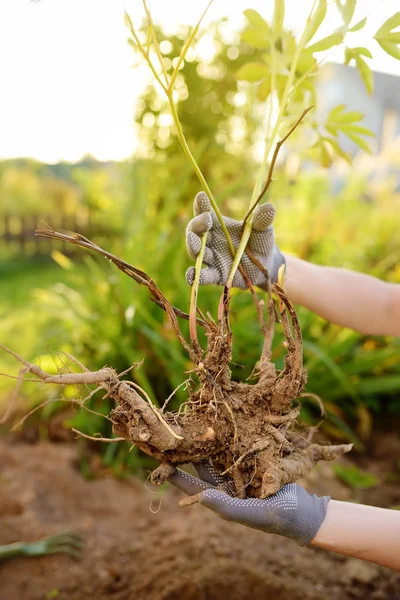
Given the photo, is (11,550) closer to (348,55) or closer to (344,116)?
(344,116)

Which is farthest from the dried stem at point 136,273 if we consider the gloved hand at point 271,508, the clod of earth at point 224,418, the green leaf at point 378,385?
the green leaf at point 378,385

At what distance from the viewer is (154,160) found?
12.5 ft

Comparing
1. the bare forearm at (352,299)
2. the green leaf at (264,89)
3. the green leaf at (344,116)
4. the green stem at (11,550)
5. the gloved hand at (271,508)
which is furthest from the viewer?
the green stem at (11,550)

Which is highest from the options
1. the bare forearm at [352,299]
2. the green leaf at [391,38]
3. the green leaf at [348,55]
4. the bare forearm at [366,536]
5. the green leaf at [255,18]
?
the green leaf at [255,18]

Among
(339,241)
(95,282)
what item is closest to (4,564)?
(95,282)

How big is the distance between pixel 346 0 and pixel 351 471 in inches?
84.5

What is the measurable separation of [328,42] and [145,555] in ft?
5.31

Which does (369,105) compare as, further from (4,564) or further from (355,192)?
(4,564)

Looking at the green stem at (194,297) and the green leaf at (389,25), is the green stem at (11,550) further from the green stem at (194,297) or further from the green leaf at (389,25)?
the green leaf at (389,25)

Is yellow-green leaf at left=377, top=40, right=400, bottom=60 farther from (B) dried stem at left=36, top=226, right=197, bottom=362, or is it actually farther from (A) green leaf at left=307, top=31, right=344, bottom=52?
(B) dried stem at left=36, top=226, right=197, bottom=362

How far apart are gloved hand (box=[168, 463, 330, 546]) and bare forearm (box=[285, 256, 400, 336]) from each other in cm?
60

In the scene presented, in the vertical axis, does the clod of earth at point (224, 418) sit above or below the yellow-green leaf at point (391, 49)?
below

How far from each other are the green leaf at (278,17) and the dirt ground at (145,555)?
1.15 m

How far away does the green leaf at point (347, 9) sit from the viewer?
1099mm
